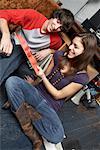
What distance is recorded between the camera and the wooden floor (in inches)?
71.6

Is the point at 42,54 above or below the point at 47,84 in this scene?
above

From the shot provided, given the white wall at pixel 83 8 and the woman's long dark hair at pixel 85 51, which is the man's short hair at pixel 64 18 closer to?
the woman's long dark hair at pixel 85 51

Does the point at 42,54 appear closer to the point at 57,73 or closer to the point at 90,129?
the point at 57,73

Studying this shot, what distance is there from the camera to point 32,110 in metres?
1.77

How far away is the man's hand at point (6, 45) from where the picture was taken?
69.3 inches

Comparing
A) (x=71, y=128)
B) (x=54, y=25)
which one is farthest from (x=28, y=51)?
(x=71, y=128)

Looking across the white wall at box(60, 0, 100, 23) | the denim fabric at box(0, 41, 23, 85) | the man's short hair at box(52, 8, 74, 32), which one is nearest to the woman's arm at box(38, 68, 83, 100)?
→ the denim fabric at box(0, 41, 23, 85)

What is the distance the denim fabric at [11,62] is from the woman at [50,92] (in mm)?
117

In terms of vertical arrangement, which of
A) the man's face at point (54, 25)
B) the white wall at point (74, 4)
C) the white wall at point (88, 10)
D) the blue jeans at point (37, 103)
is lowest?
the blue jeans at point (37, 103)

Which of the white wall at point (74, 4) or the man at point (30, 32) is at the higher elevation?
the white wall at point (74, 4)

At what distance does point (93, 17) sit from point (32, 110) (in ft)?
3.33

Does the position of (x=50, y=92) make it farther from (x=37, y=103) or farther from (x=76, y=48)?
(x=76, y=48)

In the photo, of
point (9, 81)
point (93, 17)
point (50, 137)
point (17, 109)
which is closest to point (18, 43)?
point (9, 81)

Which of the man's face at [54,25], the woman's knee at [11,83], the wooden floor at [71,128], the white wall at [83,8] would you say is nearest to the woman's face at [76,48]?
the man's face at [54,25]
